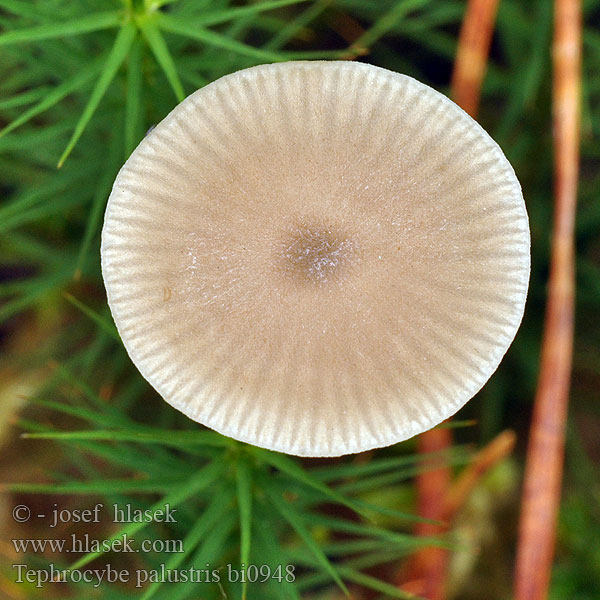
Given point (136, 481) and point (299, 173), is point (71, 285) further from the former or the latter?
point (299, 173)

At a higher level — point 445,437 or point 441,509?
point 445,437

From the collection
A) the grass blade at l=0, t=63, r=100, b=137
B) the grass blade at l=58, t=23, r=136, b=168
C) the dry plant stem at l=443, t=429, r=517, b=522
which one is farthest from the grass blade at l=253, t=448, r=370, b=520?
the grass blade at l=0, t=63, r=100, b=137

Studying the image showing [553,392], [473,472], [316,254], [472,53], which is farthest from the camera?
[473,472]

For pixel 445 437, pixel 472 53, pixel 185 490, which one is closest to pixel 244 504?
pixel 185 490

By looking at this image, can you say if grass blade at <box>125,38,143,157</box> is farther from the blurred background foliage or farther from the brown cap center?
the brown cap center

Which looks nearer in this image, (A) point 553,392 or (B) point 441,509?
(A) point 553,392

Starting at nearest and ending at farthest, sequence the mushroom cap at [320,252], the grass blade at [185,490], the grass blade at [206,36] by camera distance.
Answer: the mushroom cap at [320,252] < the grass blade at [185,490] < the grass blade at [206,36]

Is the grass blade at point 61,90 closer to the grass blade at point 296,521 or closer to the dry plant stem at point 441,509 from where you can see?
the grass blade at point 296,521

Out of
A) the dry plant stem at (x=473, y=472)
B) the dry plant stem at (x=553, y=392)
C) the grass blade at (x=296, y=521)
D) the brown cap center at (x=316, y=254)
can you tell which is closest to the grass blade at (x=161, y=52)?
the brown cap center at (x=316, y=254)

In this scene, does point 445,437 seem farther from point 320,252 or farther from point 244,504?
point 320,252
